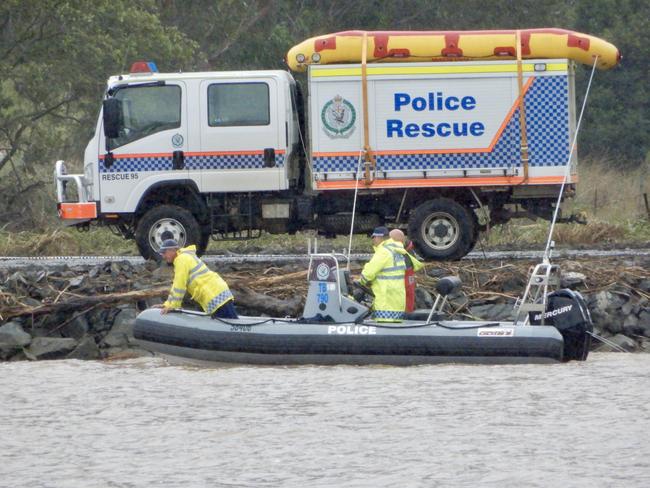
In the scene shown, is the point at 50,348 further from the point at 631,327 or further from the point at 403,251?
the point at 631,327

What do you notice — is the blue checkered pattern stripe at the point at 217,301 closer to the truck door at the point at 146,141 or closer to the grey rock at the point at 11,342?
the grey rock at the point at 11,342

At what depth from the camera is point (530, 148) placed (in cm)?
1836

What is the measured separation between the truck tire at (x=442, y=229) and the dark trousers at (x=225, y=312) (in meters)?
4.14

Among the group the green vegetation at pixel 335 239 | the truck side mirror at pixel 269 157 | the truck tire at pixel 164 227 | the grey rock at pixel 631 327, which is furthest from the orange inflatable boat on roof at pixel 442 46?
the green vegetation at pixel 335 239

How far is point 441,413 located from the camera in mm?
12680

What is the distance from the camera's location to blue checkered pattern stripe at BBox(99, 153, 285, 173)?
18750 millimetres

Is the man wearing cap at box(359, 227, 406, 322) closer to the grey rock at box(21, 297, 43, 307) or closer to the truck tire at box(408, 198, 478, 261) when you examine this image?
the truck tire at box(408, 198, 478, 261)

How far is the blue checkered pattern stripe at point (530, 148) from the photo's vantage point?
1827cm

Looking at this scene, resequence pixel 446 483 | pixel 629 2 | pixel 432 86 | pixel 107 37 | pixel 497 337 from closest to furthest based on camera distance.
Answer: pixel 446 483 → pixel 497 337 → pixel 432 86 → pixel 107 37 → pixel 629 2

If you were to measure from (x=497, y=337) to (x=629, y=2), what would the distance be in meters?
24.8

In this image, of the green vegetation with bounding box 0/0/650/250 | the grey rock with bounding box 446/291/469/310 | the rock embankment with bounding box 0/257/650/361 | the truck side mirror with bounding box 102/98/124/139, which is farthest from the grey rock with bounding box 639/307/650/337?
the green vegetation with bounding box 0/0/650/250

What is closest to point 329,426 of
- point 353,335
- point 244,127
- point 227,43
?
point 353,335

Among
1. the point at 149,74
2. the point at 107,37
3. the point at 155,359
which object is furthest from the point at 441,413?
the point at 107,37

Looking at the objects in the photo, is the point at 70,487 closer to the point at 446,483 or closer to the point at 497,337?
the point at 446,483
